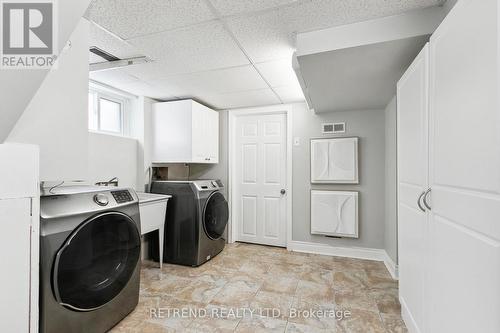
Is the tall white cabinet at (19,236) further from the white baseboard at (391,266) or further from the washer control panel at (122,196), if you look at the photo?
the white baseboard at (391,266)

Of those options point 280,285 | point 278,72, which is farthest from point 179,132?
point 280,285

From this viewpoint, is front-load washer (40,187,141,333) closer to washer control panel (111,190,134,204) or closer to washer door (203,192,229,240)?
washer control panel (111,190,134,204)

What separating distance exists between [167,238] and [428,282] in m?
2.59

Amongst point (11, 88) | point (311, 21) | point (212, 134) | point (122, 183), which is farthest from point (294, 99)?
point (11, 88)

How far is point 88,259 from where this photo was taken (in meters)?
1.55

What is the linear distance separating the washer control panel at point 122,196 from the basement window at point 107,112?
1.20m

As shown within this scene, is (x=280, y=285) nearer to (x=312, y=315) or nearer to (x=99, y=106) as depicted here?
(x=312, y=315)

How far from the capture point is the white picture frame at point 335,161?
3148 mm

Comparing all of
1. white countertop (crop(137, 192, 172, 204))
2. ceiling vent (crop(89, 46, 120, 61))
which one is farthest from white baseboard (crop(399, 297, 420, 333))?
ceiling vent (crop(89, 46, 120, 61))

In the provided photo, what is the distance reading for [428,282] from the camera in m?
1.29

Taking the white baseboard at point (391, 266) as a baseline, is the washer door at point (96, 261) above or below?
above

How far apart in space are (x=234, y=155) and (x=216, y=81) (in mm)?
1391

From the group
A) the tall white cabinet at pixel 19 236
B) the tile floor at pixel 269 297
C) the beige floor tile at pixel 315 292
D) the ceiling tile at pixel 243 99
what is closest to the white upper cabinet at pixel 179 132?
the ceiling tile at pixel 243 99

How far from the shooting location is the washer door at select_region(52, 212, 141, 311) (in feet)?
4.64
